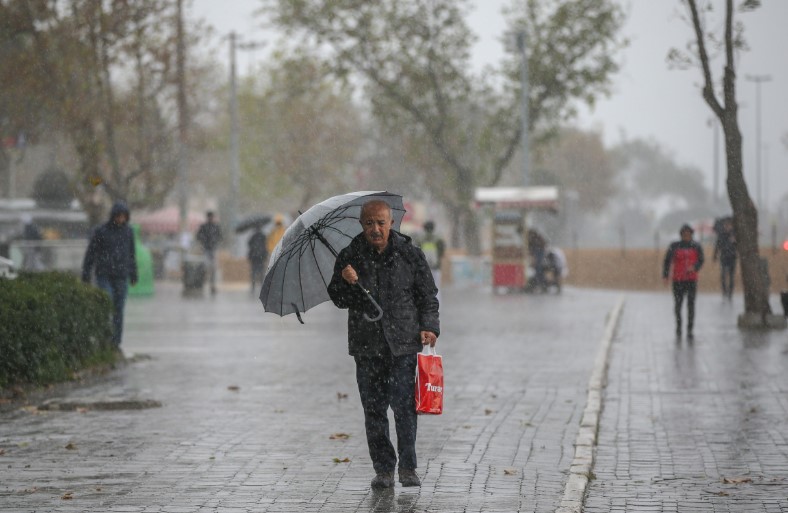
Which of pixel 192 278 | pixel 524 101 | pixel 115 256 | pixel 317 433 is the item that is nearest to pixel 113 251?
pixel 115 256

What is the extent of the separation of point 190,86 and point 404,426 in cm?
3288

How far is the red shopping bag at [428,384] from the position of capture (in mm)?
7918

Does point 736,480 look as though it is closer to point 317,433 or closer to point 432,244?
point 317,433

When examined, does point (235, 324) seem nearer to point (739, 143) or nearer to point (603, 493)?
point (739, 143)

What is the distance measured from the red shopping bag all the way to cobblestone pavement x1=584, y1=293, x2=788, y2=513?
948 mm

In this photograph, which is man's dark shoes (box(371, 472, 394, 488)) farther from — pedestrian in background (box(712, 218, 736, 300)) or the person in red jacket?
pedestrian in background (box(712, 218, 736, 300))

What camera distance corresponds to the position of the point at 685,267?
19.6m

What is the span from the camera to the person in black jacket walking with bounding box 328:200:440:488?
26.2 ft

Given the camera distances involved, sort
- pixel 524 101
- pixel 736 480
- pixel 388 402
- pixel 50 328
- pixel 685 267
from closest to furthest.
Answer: pixel 388 402, pixel 736 480, pixel 50 328, pixel 685 267, pixel 524 101

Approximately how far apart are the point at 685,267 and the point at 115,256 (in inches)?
292

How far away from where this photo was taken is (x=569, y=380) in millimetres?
14211

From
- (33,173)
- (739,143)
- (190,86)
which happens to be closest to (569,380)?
(739,143)

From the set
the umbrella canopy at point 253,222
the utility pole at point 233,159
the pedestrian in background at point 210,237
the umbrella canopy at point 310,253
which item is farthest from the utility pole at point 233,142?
the umbrella canopy at point 310,253

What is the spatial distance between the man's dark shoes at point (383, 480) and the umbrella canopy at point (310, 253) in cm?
109
